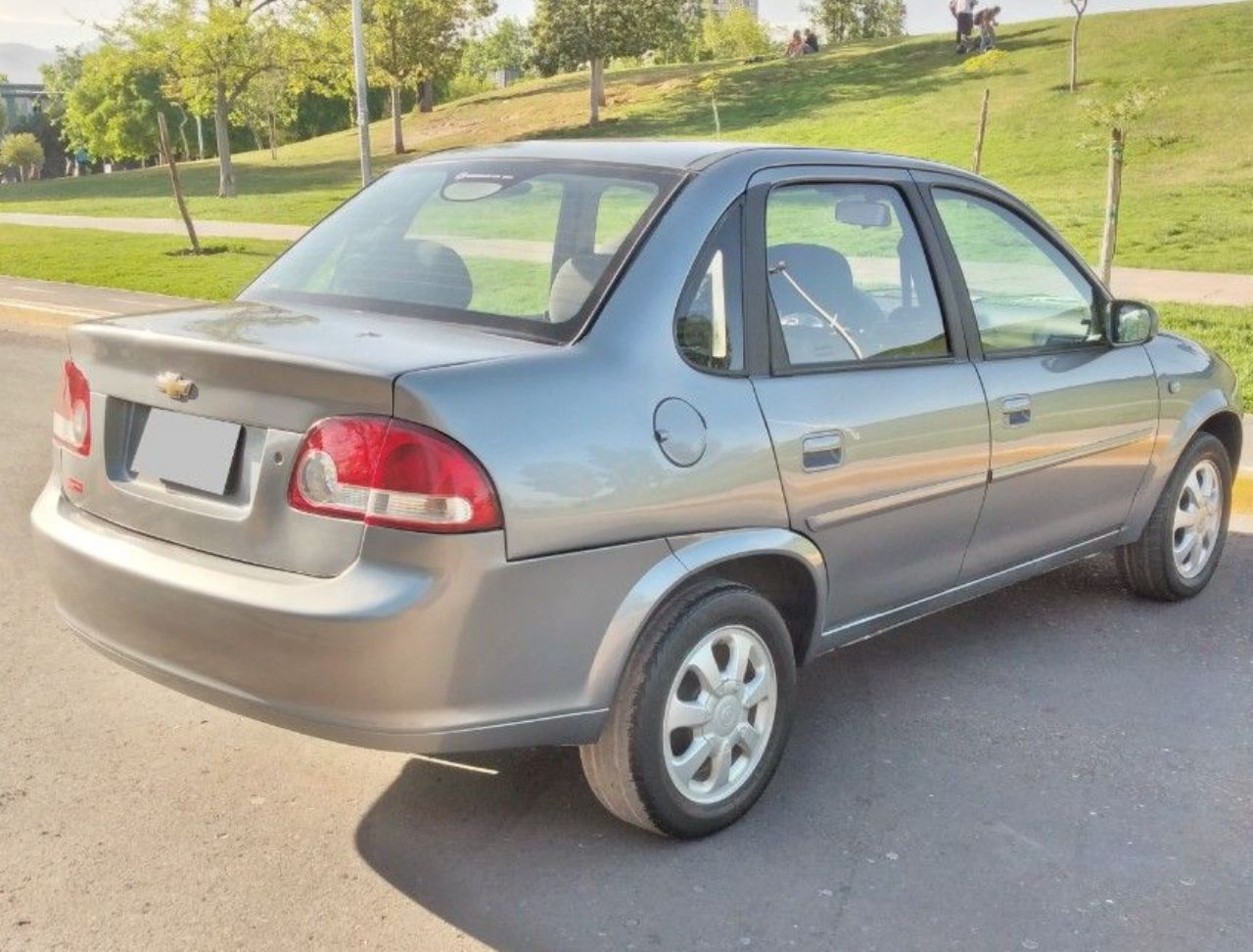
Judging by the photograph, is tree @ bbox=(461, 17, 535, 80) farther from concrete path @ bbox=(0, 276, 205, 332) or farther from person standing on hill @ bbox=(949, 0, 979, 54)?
concrete path @ bbox=(0, 276, 205, 332)

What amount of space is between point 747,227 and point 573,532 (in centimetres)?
108

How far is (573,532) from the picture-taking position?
3.15 metres

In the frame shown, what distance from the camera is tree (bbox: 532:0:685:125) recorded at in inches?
1914

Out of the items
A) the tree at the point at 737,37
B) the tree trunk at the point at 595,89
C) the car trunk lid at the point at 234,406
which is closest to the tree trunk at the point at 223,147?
the tree trunk at the point at 595,89

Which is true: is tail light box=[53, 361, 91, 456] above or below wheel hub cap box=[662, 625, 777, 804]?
above

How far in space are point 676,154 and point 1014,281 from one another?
146cm

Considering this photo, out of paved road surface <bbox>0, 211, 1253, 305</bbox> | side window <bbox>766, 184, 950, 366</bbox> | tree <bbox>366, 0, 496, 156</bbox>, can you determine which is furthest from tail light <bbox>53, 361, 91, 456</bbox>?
tree <bbox>366, 0, 496, 156</bbox>

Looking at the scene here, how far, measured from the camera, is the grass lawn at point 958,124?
24922 mm

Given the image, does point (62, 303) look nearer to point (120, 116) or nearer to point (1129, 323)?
point (1129, 323)

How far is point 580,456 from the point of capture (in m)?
3.17

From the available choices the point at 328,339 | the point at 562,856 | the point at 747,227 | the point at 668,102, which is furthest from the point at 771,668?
the point at 668,102

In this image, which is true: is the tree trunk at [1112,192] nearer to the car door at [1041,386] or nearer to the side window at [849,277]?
the car door at [1041,386]

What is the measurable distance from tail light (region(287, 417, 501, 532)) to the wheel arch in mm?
438

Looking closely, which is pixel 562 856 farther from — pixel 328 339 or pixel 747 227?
pixel 747 227
